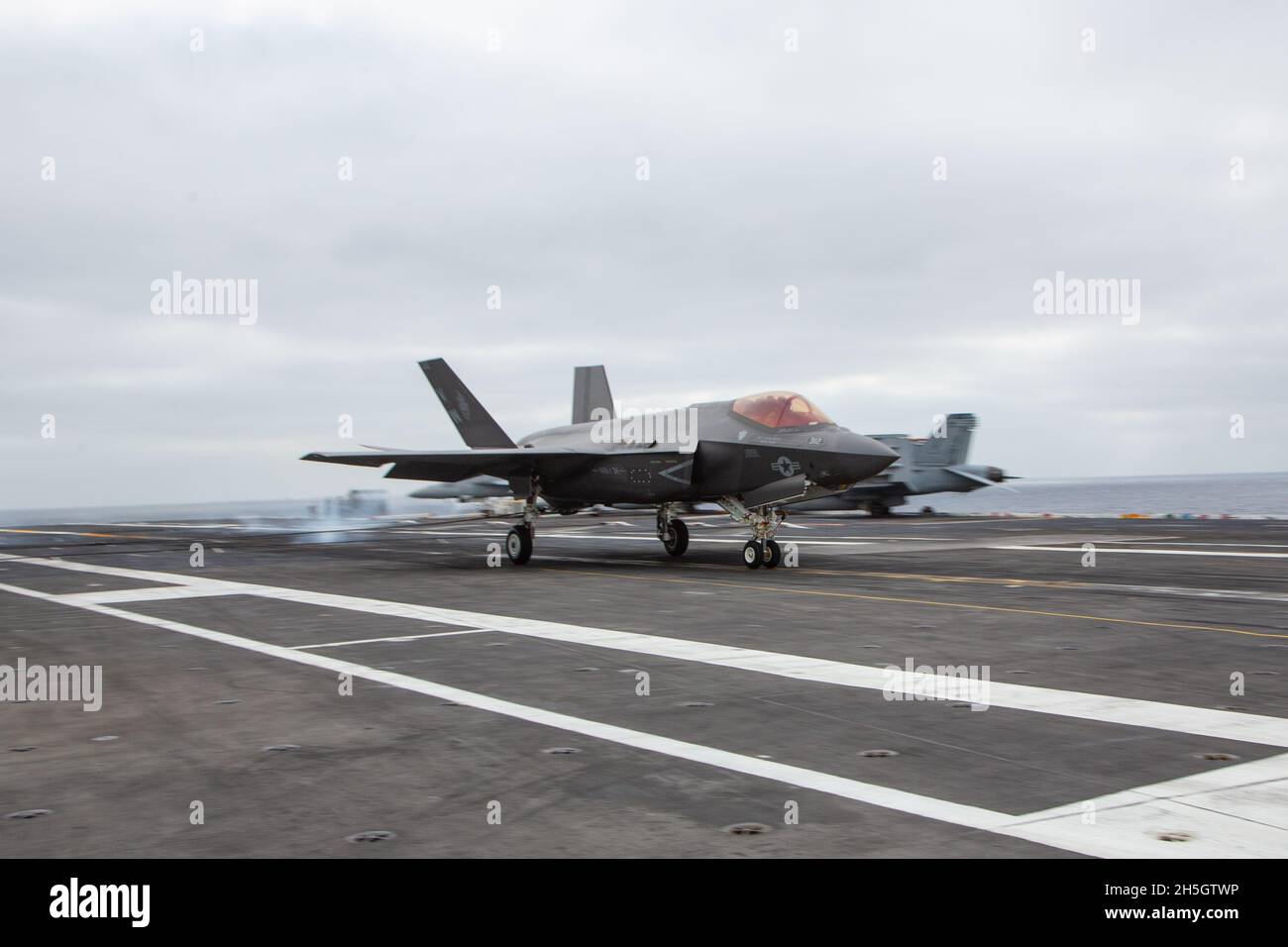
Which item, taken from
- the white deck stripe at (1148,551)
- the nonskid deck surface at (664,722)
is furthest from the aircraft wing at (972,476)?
the nonskid deck surface at (664,722)

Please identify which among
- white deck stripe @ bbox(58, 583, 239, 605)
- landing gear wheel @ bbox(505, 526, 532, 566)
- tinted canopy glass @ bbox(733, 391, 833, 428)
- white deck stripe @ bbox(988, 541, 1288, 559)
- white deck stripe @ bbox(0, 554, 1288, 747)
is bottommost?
white deck stripe @ bbox(58, 583, 239, 605)

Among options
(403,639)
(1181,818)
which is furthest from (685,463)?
(1181,818)

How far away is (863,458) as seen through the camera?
19359 millimetres

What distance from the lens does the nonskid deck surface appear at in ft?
16.4

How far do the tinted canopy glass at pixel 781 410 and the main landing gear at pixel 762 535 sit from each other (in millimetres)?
1860

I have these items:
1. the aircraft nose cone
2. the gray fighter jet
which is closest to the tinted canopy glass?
the gray fighter jet

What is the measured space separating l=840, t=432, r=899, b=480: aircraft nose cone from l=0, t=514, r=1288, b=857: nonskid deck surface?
2.84m

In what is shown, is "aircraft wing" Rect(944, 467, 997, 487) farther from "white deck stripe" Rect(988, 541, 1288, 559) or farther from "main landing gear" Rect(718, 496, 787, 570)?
"main landing gear" Rect(718, 496, 787, 570)

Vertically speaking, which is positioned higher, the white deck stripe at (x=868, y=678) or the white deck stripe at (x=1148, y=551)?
the white deck stripe at (x=1148, y=551)

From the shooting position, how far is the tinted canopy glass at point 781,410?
67.8 feet

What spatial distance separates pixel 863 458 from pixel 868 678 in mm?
10626

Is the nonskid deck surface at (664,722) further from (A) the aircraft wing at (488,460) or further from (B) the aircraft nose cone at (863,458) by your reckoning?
(A) the aircraft wing at (488,460)

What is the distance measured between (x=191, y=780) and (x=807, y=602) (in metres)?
10.5
